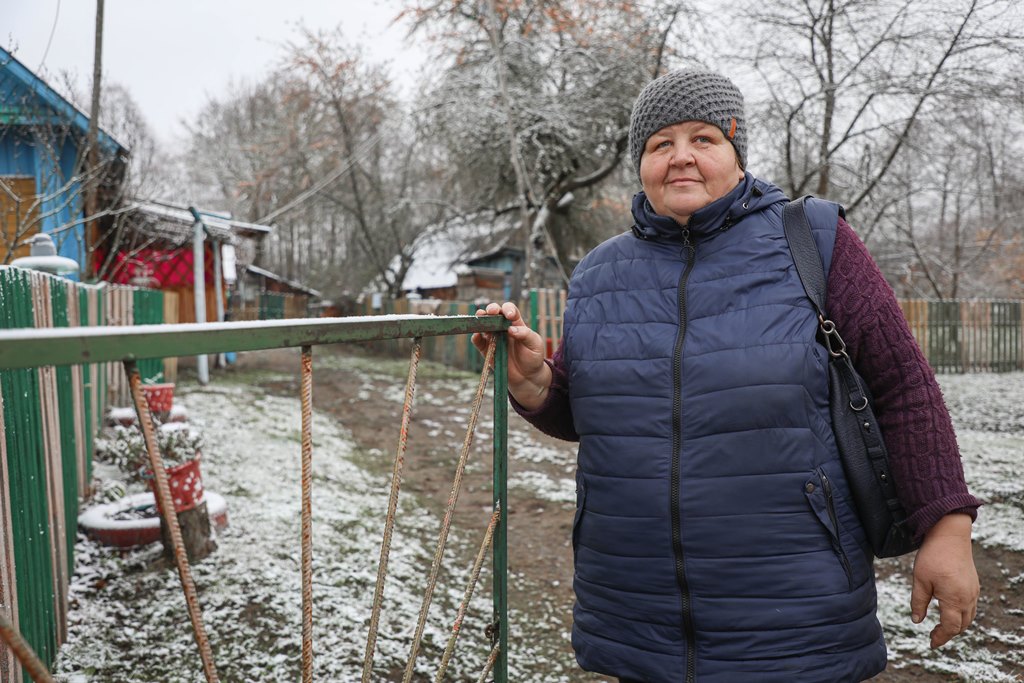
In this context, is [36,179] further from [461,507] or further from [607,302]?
[607,302]

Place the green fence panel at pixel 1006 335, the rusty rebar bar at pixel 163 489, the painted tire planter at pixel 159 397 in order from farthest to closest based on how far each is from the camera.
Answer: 1. the green fence panel at pixel 1006 335
2. the painted tire planter at pixel 159 397
3. the rusty rebar bar at pixel 163 489

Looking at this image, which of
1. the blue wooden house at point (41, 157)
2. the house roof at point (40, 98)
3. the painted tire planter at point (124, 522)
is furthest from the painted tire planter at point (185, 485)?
the house roof at point (40, 98)

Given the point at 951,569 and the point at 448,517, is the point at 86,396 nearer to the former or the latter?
the point at 448,517

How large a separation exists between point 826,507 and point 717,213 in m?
0.63

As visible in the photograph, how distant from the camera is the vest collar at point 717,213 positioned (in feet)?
4.93

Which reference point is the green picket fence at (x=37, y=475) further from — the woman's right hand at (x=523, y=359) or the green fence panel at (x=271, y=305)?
the green fence panel at (x=271, y=305)

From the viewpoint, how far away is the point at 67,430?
345cm

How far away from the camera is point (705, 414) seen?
1379 mm

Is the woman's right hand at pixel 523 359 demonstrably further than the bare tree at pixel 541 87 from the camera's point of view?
No

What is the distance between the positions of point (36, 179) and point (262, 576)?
7.21 metres

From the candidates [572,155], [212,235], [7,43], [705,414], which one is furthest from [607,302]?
[572,155]

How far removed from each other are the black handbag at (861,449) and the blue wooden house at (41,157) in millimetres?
4867

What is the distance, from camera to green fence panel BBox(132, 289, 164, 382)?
8156 millimetres

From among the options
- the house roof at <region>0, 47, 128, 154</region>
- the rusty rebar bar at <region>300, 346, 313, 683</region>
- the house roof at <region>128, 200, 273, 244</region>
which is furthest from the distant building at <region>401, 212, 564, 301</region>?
the rusty rebar bar at <region>300, 346, 313, 683</region>
